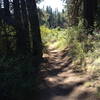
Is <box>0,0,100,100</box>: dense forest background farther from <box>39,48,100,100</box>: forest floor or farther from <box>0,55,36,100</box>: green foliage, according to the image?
<box>39,48,100,100</box>: forest floor

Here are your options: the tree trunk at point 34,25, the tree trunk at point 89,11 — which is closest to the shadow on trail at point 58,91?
the tree trunk at point 34,25

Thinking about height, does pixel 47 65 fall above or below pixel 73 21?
below

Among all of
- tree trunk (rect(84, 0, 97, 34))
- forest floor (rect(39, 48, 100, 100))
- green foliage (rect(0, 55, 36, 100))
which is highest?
tree trunk (rect(84, 0, 97, 34))

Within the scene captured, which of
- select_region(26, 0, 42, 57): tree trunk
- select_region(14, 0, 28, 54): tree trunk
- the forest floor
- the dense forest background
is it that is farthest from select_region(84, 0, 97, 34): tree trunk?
the forest floor

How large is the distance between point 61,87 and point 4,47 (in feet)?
15.8

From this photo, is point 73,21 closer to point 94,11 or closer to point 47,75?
point 94,11

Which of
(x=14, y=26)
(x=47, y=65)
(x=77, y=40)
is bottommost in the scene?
(x=47, y=65)

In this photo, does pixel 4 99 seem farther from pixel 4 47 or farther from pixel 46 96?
pixel 4 47

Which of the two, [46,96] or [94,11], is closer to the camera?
[46,96]

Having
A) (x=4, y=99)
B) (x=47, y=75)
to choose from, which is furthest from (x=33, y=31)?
(x=4, y=99)

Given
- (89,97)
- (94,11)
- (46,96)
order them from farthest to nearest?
(94,11) < (46,96) < (89,97)

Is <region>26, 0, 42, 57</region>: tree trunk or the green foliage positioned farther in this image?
<region>26, 0, 42, 57</region>: tree trunk

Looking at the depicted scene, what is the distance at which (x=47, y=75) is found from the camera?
11219 millimetres

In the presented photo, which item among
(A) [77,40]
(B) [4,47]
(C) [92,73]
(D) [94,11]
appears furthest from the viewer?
(D) [94,11]
